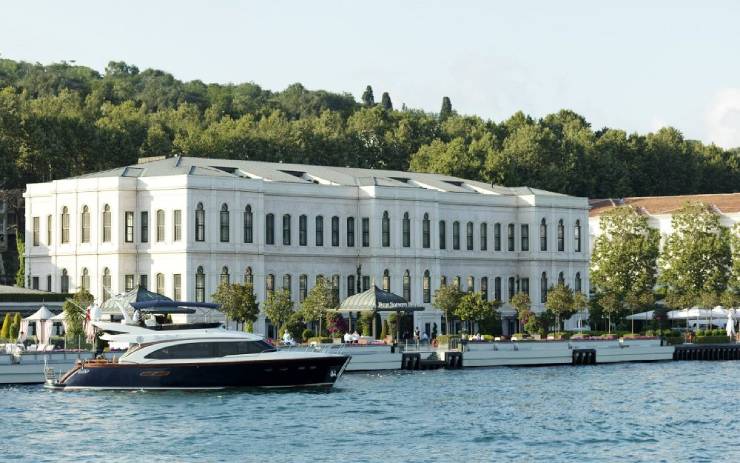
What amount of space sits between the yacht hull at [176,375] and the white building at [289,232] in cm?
3346

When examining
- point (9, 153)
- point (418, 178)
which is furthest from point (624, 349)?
point (9, 153)

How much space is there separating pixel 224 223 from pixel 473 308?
54.1ft

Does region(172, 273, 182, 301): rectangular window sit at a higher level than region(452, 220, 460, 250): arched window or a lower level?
lower

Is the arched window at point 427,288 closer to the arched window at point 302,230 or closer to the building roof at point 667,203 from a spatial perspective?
the arched window at point 302,230

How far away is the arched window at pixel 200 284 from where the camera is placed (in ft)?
383

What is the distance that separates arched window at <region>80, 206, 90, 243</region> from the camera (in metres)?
120

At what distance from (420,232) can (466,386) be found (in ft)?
129

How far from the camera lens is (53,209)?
122688 mm

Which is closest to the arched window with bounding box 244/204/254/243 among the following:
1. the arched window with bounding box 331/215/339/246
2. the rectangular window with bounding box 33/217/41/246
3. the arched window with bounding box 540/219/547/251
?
the arched window with bounding box 331/215/339/246

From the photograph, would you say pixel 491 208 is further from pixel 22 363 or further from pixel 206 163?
pixel 22 363

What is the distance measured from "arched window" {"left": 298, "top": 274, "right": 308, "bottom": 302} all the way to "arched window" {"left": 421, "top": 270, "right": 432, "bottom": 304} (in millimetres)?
8638

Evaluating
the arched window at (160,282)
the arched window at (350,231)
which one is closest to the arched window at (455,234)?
the arched window at (350,231)

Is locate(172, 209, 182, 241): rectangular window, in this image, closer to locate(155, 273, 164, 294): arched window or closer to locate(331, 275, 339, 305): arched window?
locate(155, 273, 164, 294): arched window

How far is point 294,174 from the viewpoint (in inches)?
5103
